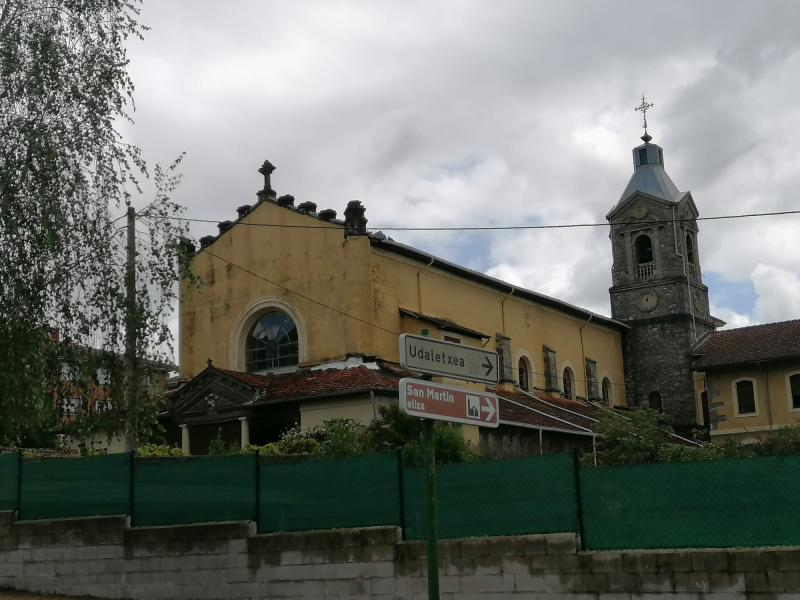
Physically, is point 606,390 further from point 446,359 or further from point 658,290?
point 446,359

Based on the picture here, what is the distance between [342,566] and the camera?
16062mm

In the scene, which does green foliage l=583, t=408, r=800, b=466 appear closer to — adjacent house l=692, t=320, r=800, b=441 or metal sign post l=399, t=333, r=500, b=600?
adjacent house l=692, t=320, r=800, b=441

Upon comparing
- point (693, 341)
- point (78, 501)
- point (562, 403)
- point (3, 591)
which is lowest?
point (3, 591)

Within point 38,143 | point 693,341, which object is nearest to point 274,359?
point 38,143

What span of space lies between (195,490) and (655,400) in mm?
38160

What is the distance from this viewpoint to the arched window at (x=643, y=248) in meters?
55.3

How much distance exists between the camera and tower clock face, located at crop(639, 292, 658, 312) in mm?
53625

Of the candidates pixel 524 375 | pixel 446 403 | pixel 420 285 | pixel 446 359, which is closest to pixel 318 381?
pixel 420 285

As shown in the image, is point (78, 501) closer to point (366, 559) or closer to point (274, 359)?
A: point (366, 559)

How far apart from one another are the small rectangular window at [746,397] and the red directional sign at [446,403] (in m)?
36.1

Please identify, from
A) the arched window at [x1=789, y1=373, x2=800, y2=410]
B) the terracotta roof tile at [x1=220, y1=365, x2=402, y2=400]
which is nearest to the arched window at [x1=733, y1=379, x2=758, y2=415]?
the arched window at [x1=789, y1=373, x2=800, y2=410]

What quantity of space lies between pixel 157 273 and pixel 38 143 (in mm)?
3385

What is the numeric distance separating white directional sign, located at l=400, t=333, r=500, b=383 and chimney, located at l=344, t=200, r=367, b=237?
25146 millimetres

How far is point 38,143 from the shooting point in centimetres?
1817
